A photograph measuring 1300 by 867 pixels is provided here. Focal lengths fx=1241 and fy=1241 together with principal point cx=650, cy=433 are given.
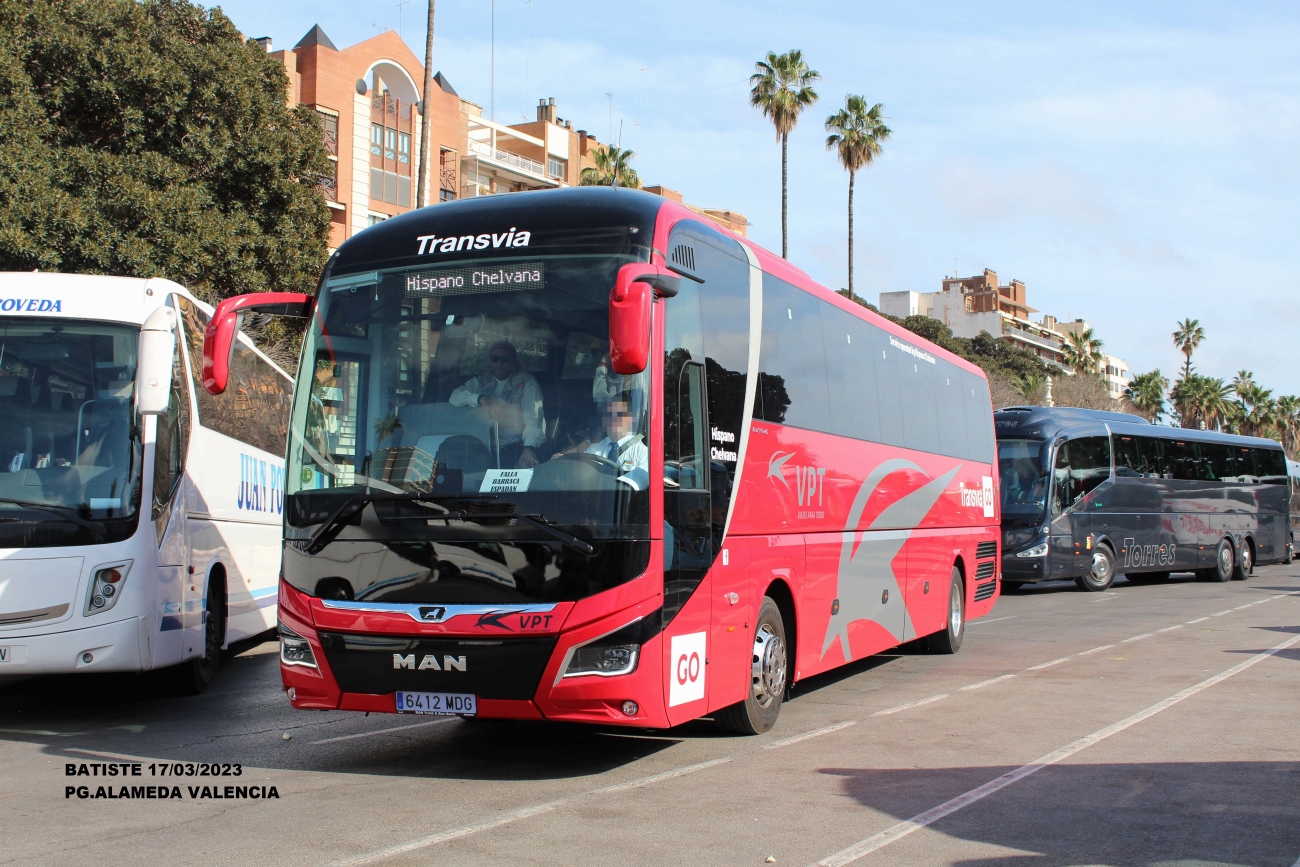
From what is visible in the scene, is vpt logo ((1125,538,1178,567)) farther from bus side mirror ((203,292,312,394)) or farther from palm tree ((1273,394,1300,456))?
palm tree ((1273,394,1300,456))

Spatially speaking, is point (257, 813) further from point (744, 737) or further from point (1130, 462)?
point (1130, 462)

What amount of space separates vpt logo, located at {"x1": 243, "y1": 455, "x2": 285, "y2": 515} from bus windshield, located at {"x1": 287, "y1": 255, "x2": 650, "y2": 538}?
4.71 m

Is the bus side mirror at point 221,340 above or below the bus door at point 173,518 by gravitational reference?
above

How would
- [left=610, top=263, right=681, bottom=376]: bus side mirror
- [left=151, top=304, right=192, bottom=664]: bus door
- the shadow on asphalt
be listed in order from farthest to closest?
[left=151, top=304, right=192, bottom=664]: bus door, [left=610, top=263, right=681, bottom=376]: bus side mirror, the shadow on asphalt

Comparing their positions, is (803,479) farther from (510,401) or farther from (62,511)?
(62,511)

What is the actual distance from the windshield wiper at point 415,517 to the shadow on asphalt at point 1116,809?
2.15 metres

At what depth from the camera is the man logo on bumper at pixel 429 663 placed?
7039mm

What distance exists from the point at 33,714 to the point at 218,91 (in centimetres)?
1779

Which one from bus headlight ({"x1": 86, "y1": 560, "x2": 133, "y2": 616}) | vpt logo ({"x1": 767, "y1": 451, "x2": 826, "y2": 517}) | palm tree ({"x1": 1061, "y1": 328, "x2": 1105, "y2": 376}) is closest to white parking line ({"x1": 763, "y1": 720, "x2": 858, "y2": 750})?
vpt logo ({"x1": 767, "y1": 451, "x2": 826, "y2": 517})

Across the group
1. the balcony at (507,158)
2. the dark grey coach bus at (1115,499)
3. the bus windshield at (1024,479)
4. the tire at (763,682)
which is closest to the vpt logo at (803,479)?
the tire at (763,682)

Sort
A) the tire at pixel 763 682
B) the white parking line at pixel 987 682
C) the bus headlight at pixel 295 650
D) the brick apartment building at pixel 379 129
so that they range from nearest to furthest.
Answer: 1. the bus headlight at pixel 295 650
2. the tire at pixel 763 682
3. the white parking line at pixel 987 682
4. the brick apartment building at pixel 379 129

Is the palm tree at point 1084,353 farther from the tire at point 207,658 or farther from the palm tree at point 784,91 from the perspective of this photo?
the tire at point 207,658

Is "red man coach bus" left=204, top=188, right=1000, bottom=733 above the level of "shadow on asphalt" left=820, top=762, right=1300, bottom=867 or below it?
above

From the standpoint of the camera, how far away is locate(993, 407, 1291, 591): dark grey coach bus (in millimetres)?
24688
